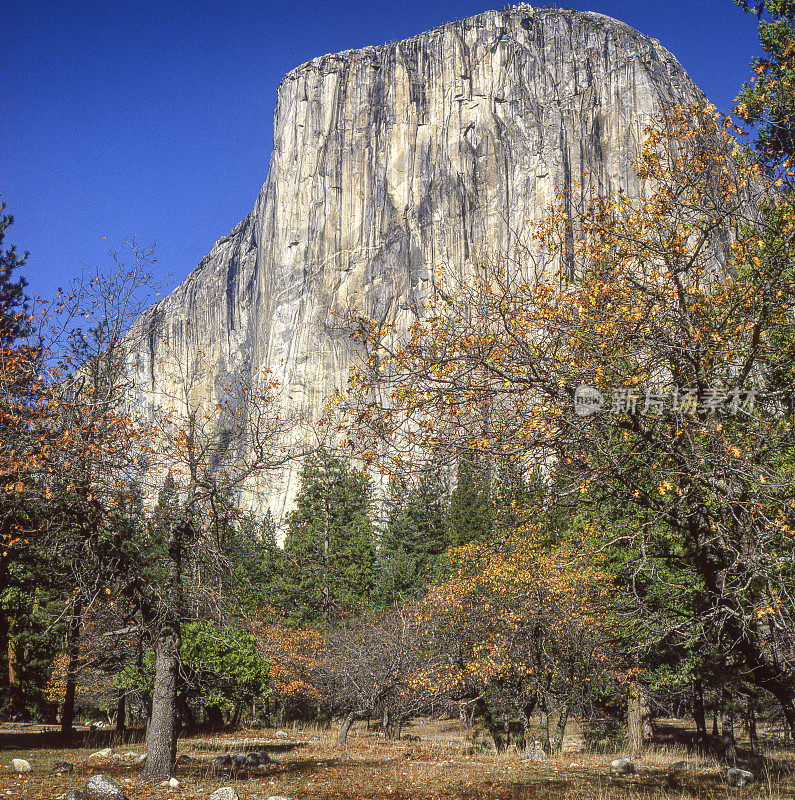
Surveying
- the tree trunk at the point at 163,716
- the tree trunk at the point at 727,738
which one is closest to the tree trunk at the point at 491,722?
the tree trunk at the point at 727,738

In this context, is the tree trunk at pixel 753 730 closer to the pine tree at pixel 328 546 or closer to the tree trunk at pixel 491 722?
the tree trunk at pixel 491 722

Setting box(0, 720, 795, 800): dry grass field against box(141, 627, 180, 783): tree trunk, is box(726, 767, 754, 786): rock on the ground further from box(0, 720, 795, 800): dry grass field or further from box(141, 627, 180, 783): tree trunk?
box(141, 627, 180, 783): tree trunk

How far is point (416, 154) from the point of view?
91688 mm

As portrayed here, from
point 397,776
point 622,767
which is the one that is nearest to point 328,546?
point 622,767

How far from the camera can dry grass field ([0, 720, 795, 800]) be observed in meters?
9.91

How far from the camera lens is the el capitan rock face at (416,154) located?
84250 millimetres

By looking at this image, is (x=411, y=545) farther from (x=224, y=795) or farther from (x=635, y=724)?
(x=224, y=795)

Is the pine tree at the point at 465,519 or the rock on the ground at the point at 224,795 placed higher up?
the pine tree at the point at 465,519

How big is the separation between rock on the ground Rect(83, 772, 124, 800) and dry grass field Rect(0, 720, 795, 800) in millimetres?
548

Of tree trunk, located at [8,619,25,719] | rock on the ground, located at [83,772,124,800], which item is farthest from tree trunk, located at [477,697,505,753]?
tree trunk, located at [8,619,25,719]

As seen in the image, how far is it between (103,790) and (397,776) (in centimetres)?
636

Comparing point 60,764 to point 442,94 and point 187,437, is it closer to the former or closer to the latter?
point 187,437

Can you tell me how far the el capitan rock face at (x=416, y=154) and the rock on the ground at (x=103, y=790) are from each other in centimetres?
7164

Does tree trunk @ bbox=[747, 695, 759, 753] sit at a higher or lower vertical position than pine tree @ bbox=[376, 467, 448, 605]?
lower
